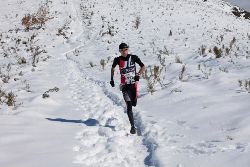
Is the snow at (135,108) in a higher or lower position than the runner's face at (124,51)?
lower

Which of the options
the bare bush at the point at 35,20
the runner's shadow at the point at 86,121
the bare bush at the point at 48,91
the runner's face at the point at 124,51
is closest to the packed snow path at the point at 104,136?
the runner's shadow at the point at 86,121

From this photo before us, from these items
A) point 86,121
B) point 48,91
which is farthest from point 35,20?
point 86,121

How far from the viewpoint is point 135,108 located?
31.3ft

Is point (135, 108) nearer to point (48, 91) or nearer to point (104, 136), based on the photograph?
point (104, 136)

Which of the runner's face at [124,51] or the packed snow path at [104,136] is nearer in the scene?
Answer: the packed snow path at [104,136]

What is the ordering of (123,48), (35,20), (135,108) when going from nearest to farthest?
(123,48) → (135,108) → (35,20)

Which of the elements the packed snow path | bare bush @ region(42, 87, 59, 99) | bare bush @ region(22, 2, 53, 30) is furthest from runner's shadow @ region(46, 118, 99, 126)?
bare bush @ region(22, 2, 53, 30)

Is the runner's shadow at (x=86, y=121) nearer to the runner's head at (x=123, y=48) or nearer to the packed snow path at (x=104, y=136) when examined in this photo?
the packed snow path at (x=104, y=136)

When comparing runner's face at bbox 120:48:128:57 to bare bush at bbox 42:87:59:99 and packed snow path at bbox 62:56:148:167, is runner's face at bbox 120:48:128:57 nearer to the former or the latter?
packed snow path at bbox 62:56:148:167

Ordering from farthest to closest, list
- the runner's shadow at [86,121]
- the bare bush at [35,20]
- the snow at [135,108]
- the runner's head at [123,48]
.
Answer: the bare bush at [35,20] → the runner's shadow at [86,121] → the runner's head at [123,48] → the snow at [135,108]

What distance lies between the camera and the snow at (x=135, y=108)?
20.0ft

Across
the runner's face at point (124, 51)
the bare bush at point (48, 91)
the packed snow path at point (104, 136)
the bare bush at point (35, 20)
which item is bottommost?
the packed snow path at point (104, 136)

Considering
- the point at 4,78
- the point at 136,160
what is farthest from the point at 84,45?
the point at 136,160

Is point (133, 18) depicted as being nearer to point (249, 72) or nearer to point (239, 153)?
point (249, 72)
